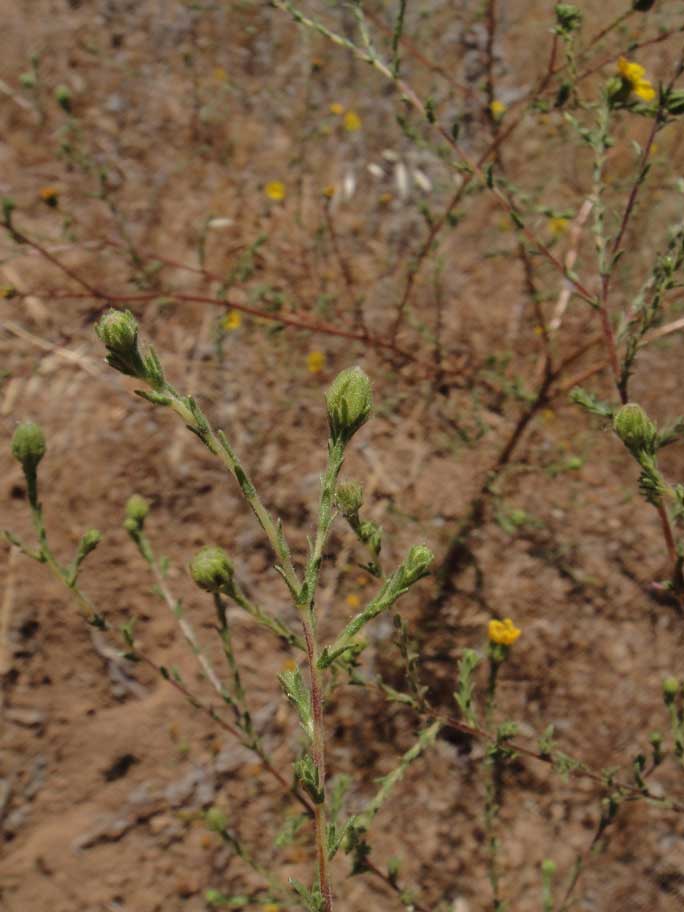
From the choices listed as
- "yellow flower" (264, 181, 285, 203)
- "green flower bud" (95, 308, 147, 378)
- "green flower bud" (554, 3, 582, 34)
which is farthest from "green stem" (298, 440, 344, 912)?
"yellow flower" (264, 181, 285, 203)

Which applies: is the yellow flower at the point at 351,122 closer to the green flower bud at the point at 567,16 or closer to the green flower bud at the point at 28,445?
the green flower bud at the point at 567,16

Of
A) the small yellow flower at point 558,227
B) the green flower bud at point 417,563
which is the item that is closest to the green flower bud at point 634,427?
the green flower bud at point 417,563

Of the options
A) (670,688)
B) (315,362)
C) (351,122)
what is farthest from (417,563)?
(351,122)

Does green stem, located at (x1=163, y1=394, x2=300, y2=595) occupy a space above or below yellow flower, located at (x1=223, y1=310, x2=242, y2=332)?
below

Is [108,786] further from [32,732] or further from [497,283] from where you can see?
[497,283]

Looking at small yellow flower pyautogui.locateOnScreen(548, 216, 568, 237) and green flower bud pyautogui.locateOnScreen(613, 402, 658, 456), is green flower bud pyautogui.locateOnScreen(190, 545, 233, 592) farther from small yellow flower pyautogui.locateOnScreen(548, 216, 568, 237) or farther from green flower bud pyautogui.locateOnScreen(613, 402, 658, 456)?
small yellow flower pyautogui.locateOnScreen(548, 216, 568, 237)

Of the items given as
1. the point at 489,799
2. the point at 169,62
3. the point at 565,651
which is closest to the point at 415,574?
the point at 489,799
